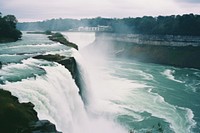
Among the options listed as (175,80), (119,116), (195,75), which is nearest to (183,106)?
(119,116)

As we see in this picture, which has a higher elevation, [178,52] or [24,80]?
[24,80]

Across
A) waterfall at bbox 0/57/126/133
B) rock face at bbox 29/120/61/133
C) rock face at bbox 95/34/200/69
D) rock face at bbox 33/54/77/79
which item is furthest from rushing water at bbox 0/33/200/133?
rock face at bbox 95/34/200/69

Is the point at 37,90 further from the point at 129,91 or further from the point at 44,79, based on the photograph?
the point at 129,91

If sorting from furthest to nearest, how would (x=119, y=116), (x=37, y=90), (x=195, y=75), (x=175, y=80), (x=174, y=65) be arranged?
1. (x=174, y=65)
2. (x=195, y=75)
3. (x=175, y=80)
4. (x=119, y=116)
5. (x=37, y=90)

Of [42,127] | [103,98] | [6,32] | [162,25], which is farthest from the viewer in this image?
[162,25]

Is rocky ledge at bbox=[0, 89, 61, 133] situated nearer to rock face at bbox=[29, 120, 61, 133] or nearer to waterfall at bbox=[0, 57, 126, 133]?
rock face at bbox=[29, 120, 61, 133]

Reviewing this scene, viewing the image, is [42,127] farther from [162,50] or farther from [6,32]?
[162,50]

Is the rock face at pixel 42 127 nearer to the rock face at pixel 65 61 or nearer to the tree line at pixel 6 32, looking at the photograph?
the rock face at pixel 65 61

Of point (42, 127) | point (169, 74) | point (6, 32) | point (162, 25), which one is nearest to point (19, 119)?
point (42, 127)
